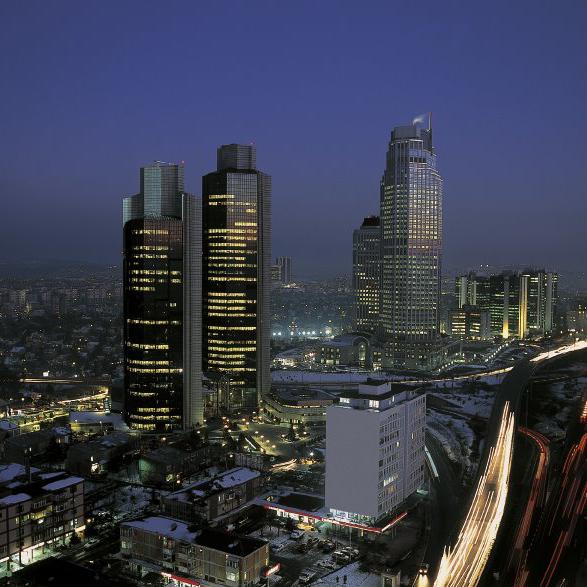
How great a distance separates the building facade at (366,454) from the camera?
21.2 meters

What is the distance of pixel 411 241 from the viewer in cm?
5519

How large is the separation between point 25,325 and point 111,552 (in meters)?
58.0

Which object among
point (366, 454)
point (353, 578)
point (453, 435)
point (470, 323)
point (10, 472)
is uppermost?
point (470, 323)

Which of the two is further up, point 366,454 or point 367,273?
point 367,273

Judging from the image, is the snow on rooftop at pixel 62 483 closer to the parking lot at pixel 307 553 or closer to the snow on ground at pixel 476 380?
the parking lot at pixel 307 553

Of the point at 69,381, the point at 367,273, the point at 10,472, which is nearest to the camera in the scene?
the point at 10,472

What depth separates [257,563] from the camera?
1814 cm

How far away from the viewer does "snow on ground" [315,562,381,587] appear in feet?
58.5

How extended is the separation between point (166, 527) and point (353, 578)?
531cm

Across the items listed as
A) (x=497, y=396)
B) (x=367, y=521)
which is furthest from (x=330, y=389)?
(x=367, y=521)

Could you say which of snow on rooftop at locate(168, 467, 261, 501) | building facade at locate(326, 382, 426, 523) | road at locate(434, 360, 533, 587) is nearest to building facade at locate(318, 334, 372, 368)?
road at locate(434, 360, 533, 587)

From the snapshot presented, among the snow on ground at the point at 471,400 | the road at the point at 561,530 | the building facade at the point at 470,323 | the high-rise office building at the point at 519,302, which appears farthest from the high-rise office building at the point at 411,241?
the road at the point at 561,530

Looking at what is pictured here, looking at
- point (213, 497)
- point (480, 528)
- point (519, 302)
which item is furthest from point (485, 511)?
point (519, 302)

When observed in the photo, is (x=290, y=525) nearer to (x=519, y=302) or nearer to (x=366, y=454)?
(x=366, y=454)
